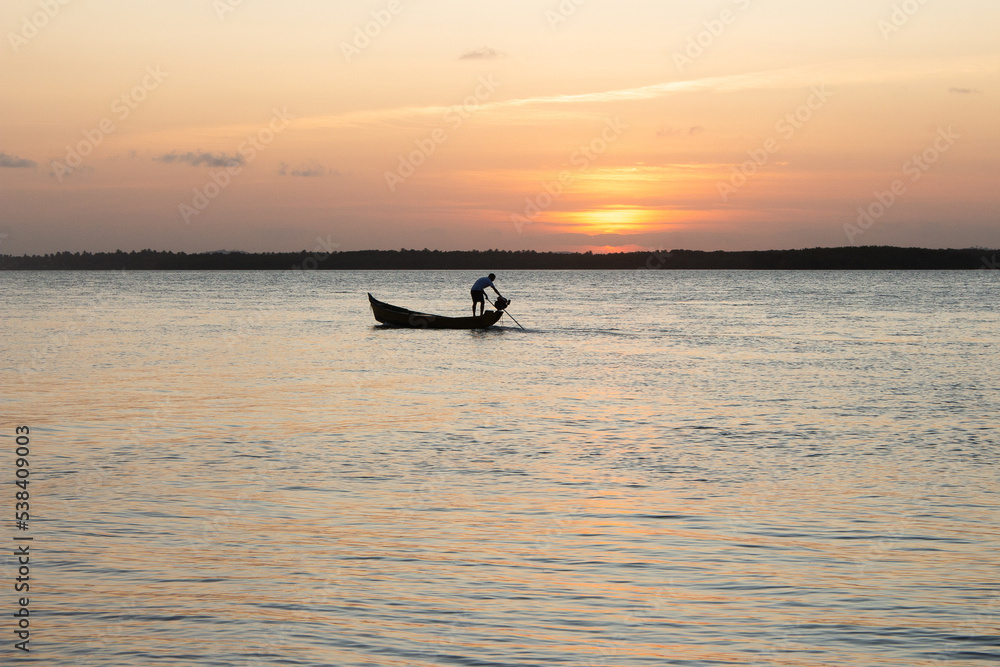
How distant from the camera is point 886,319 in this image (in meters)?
63.1

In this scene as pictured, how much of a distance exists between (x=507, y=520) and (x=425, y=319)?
38257 millimetres

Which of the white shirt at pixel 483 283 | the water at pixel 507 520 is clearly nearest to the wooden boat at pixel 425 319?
the white shirt at pixel 483 283

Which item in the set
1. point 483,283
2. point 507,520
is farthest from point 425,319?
point 507,520

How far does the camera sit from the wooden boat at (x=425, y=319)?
1788 inches

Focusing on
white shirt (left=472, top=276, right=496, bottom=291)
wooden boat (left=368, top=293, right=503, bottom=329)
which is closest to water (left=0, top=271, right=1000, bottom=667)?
white shirt (left=472, top=276, right=496, bottom=291)

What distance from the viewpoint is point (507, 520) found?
36.8ft

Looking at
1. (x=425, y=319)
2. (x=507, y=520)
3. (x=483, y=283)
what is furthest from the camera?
(x=425, y=319)

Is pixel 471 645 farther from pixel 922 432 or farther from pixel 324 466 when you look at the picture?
pixel 922 432

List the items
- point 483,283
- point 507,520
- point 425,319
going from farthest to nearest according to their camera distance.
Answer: point 425,319
point 483,283
point 507,520

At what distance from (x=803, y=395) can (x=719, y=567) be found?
Answer: 51.2 feet

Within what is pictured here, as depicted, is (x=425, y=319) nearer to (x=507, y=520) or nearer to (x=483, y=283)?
(x=483, y=283)

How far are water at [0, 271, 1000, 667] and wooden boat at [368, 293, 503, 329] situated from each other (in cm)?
1815

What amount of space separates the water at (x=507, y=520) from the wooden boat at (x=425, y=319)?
18.2 m

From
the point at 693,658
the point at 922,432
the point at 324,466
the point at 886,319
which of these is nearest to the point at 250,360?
the point at 324,466
